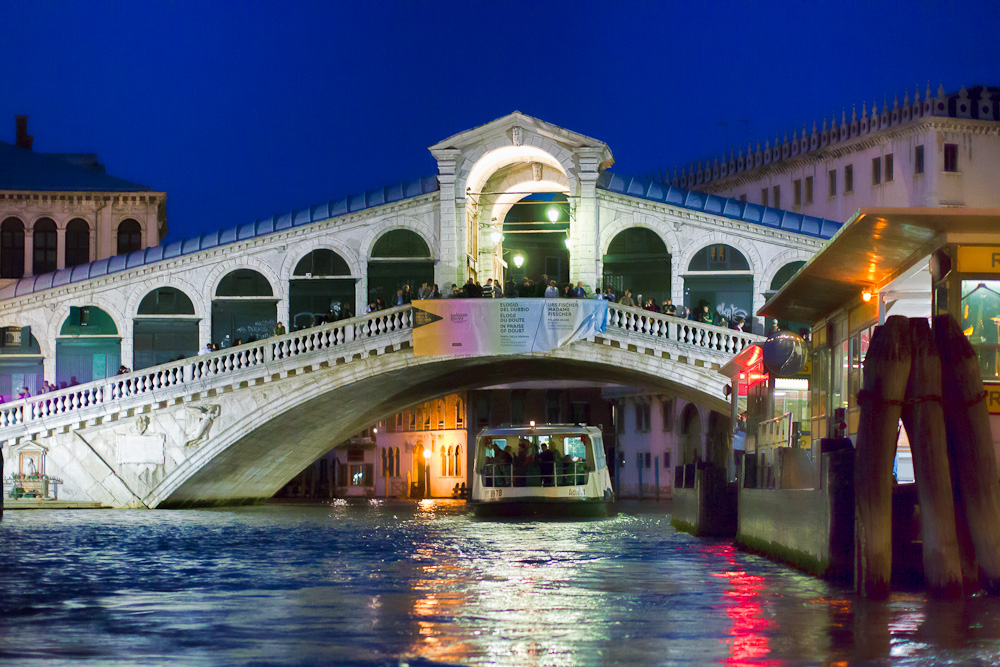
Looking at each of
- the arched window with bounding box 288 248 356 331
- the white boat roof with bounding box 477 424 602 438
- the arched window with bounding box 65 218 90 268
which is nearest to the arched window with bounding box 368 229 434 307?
the arched window with bounding box 288 248 356 331

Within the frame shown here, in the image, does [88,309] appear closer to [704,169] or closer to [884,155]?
[884,155]

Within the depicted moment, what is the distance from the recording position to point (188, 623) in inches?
387

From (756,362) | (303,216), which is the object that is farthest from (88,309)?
(756,362)

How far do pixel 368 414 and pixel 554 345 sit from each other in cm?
954

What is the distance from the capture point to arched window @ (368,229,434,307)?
4006 cm

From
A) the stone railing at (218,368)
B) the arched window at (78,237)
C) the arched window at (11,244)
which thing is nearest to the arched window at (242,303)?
the stone railing at (218,368)

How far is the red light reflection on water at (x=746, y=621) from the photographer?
26.7 ft

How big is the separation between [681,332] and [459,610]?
78.9 feet

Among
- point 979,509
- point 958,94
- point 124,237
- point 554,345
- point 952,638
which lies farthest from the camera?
point 958,94

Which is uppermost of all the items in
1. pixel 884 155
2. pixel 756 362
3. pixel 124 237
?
pixel 884 155

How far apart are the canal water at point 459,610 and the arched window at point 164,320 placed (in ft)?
70.1

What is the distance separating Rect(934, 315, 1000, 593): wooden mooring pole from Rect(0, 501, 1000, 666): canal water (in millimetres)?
448

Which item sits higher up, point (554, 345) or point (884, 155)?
point (884, 155)

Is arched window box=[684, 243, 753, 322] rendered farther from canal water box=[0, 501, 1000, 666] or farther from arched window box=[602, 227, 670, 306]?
canal water box=[0, 501, 1000, 666]
